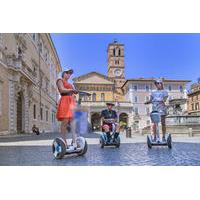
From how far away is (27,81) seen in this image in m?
11.8

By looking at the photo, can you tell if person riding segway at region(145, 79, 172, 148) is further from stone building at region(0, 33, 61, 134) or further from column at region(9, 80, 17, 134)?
column at region(9, 80, 17, 134)

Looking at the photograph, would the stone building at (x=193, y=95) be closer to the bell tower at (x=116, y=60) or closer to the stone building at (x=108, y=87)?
the stone building at (x=108, y=87)

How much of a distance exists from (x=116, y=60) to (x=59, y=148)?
1560mm

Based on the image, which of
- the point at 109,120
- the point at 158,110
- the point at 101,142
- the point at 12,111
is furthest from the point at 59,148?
the point at 12,111

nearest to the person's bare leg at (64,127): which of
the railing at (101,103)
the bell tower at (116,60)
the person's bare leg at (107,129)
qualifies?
the railing at (101,103)

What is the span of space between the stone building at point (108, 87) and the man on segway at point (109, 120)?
0.08 metres

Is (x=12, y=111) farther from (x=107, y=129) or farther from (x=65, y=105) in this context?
(x=65, y=105)

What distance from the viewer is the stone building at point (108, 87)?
16.6 ft
